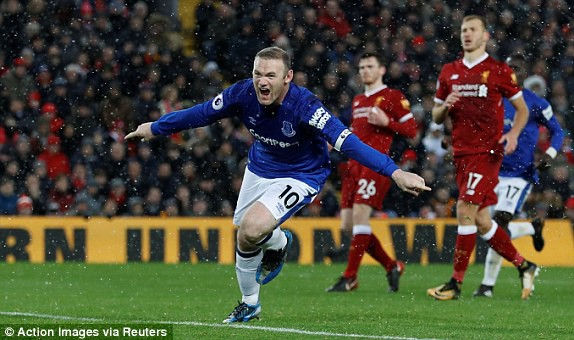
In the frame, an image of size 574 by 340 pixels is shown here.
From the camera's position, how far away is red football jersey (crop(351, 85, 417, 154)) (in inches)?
442

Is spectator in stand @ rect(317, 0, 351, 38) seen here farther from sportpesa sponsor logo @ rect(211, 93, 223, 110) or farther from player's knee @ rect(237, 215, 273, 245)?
player's knee @ rect(237, 215, 273, 245)

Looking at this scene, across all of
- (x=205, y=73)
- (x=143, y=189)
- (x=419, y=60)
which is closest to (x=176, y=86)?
(x=205, y=73)

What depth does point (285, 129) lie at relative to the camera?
7.64 m

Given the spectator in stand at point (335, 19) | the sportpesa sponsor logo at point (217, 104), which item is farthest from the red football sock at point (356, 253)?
the spectator in stand at point (335, 19)

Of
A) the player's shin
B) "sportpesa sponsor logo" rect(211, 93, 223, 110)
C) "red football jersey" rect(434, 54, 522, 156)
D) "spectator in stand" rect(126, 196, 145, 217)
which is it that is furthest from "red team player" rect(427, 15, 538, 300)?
"spectator in stand" rect(126, 196, 145, 217)

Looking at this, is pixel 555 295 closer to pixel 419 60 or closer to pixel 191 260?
pixel 191 260

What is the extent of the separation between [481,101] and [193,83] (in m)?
7.92

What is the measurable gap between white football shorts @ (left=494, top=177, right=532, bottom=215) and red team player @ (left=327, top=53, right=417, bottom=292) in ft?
3.89

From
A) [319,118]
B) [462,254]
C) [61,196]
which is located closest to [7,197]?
[61,196]

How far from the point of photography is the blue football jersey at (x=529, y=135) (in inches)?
459

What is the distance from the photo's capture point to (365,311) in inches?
347

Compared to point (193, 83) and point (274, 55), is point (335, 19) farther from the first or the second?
point (274, 55)

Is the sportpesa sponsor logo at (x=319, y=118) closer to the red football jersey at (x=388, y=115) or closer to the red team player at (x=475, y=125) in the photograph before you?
the red team player at (x=475, y=125)

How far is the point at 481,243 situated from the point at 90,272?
5.63 m
